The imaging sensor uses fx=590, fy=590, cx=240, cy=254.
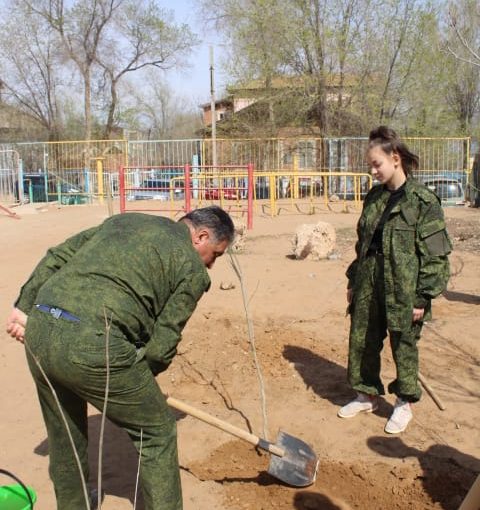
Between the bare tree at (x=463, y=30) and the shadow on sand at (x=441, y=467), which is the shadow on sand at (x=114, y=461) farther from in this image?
the bare tree at (x=463, y=30)

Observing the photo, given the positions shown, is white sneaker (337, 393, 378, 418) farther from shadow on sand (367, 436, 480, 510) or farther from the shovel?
the shovel

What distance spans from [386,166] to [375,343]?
3.44 ft

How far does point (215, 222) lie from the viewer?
2.33 meters

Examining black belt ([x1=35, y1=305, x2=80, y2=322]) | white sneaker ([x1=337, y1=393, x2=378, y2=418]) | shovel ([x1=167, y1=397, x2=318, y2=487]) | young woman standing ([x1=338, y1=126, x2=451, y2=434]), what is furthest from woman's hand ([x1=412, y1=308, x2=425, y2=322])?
black belt ([x1=35, y1=305, x2=80, y2=322])

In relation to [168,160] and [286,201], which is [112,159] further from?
[286,201]

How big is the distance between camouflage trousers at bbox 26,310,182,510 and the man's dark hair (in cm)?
55

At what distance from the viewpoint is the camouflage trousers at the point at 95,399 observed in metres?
2.06

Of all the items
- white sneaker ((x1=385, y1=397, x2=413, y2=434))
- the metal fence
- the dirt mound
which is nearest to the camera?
the dirt mound

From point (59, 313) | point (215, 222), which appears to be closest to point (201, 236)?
point (215, 222)

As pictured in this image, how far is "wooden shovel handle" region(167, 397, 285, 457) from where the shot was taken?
8.88 ft

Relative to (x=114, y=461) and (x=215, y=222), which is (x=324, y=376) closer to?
(x=114, y=461)

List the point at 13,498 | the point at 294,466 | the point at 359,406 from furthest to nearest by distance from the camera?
1. the point at 359,406
2. the point at 294,466
3. the point at 13,498

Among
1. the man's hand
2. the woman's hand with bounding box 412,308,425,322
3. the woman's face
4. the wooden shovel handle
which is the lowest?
the wooden shovel handle

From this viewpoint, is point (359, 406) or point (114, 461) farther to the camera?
point (359, 406)
